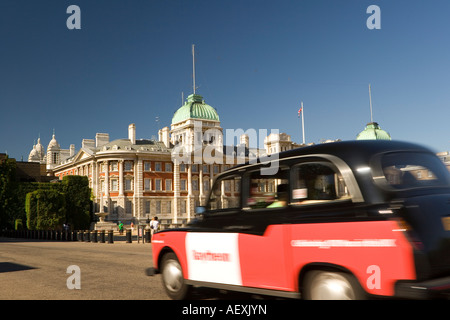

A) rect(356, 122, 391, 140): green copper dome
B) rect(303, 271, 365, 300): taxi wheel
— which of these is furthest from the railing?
rect(356, 122, 391, 140): green copper dome

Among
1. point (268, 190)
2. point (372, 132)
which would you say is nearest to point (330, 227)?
point (268, 190)

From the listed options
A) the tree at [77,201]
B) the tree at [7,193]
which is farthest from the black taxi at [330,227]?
the tree at [77,201]

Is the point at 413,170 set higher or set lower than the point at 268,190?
higher

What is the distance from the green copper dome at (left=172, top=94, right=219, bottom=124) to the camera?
87312 millimetres

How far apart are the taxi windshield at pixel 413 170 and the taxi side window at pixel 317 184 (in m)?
0.53

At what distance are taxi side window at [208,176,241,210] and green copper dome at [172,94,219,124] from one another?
79397 mm

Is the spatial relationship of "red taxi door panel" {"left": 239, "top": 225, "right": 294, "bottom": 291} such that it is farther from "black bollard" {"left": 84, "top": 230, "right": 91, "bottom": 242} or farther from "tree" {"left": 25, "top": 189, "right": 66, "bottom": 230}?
"tree" {"left": 25, "top": 189, "right": 66, "bottom": 230}

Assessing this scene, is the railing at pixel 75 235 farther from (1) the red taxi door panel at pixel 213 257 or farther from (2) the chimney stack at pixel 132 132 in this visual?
(2) the chimney stack at pixel 132 132

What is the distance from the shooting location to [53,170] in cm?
9950

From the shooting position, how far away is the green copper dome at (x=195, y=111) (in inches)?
3438

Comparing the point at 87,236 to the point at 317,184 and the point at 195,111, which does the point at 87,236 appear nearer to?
the point at 317,184

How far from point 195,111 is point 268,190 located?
82.0 metres

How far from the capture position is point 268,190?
6.32 m
